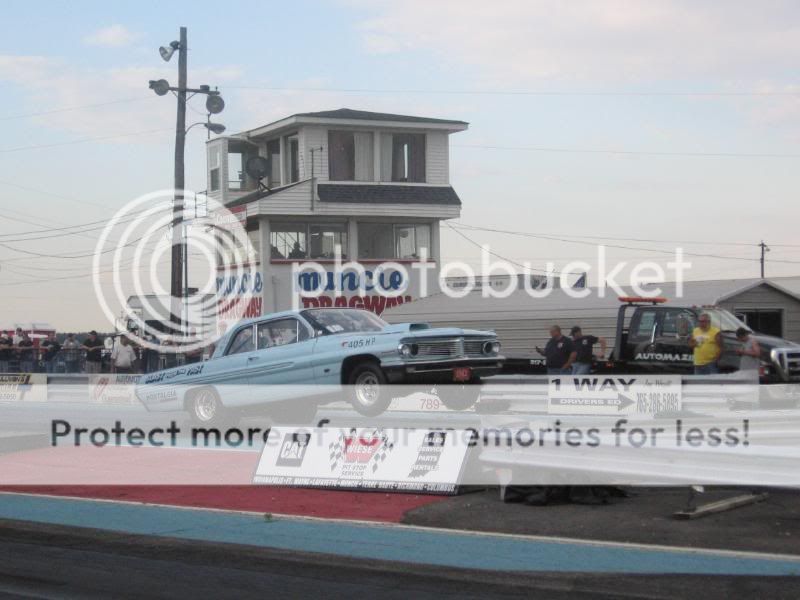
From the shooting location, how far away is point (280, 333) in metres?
17.6

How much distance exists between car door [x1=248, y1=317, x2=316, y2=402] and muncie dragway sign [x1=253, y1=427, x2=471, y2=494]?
4262mm

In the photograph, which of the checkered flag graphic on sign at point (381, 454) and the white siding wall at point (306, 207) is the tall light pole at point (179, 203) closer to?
the white siding wall at point (306, 207)

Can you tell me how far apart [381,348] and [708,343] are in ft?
18.7

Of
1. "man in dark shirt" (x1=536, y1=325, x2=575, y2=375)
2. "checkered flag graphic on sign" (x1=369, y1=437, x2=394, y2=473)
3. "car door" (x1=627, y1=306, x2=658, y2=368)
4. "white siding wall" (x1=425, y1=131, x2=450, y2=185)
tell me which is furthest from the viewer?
"white siding wall" (x1=425, y1=131, x2=450, y2=185)

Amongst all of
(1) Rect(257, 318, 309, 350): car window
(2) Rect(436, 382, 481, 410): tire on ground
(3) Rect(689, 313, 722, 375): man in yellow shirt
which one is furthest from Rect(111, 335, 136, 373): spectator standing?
(3) Rect(689, 313, 722, 375): man in yellow shirt

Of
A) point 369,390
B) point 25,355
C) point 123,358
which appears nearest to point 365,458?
point 369,390

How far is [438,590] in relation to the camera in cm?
744

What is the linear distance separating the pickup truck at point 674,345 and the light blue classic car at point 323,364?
17.5 ft

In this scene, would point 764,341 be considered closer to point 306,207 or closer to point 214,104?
point 214,104

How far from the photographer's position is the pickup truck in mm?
20969

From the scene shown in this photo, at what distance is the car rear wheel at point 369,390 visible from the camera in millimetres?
16156

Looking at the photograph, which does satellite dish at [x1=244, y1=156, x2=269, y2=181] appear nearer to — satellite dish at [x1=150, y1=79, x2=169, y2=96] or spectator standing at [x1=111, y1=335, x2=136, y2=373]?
satellite dish at [x1=150, y1=79, x2=169, y2=96]

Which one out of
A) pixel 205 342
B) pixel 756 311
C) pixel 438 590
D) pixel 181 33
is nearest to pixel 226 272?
pixel 205 342

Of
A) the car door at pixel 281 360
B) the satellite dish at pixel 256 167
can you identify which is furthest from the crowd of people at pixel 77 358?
the car door at pixel 281 360
